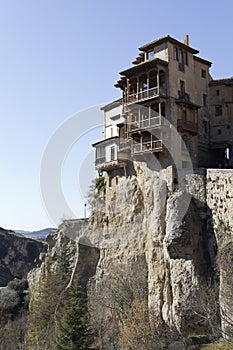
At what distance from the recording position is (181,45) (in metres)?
43.6

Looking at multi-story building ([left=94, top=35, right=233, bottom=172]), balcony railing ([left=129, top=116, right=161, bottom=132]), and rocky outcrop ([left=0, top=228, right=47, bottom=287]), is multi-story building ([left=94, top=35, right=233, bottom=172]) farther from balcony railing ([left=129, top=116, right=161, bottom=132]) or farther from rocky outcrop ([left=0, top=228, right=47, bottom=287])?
rocky outcrop ([left=0, top=228, right=47, bottom=287])

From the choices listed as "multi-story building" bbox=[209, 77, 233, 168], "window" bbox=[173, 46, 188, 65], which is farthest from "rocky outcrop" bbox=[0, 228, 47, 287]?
"window" bbox=[173, 46, 188, 65]

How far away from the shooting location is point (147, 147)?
4141 centimetres

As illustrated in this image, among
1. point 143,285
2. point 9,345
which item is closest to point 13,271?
point 9,345

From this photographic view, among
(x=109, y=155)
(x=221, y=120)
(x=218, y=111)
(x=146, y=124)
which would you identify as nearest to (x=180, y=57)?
(x=218, y=111)

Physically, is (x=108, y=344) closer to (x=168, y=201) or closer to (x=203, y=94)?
(x=168, y=201)

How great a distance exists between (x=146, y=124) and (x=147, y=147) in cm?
218

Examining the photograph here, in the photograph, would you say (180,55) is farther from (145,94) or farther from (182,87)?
(145,94)

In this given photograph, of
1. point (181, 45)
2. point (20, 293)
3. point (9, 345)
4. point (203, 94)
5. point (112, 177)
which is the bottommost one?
point (9, 345)

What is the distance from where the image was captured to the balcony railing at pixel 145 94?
136 feet

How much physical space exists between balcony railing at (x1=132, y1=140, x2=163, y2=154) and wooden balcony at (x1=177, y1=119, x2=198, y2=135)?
2506 mm

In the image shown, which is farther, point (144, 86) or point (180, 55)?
point (144, 86)

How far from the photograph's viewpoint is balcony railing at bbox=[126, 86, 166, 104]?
136 feet

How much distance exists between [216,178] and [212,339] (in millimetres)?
12209
